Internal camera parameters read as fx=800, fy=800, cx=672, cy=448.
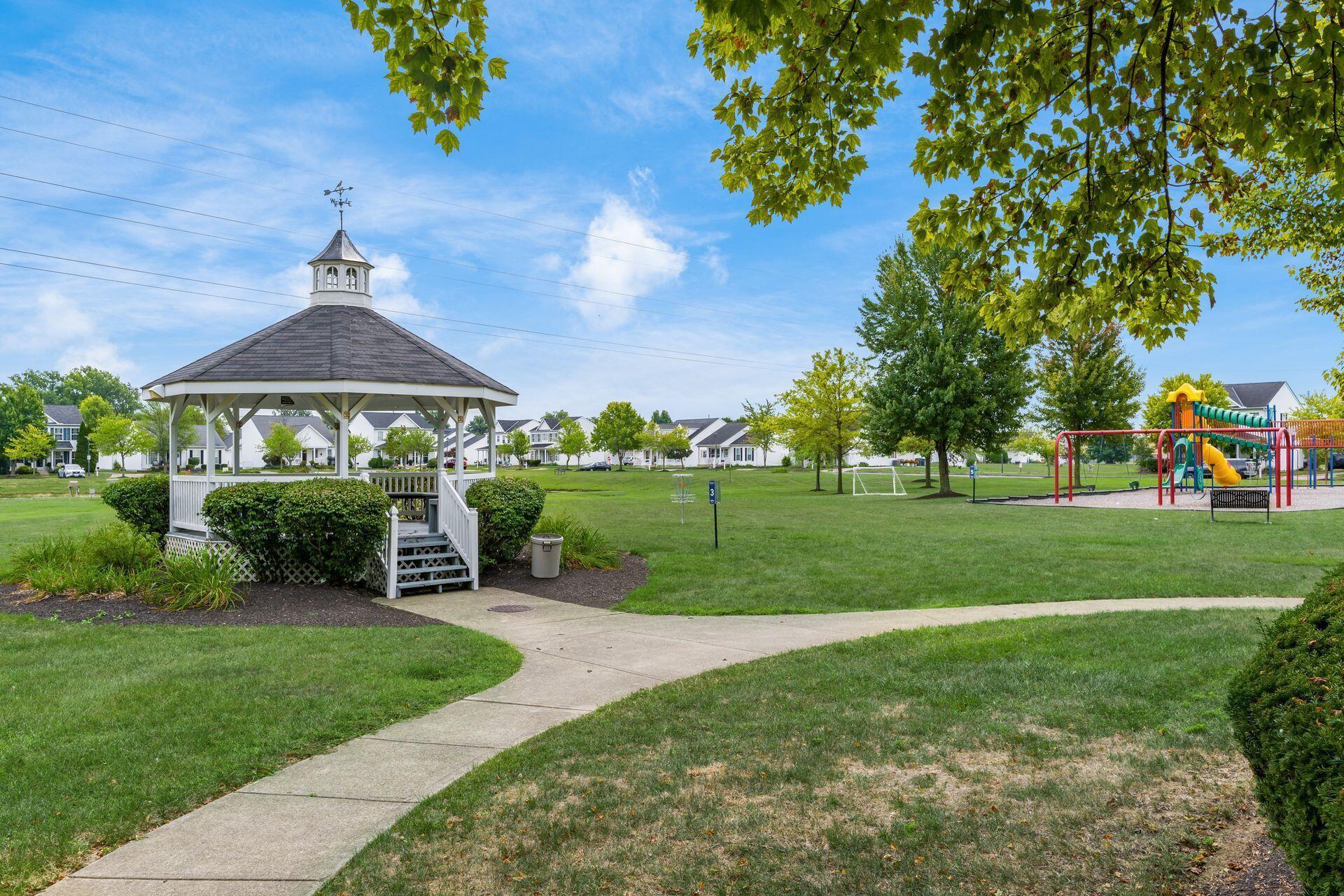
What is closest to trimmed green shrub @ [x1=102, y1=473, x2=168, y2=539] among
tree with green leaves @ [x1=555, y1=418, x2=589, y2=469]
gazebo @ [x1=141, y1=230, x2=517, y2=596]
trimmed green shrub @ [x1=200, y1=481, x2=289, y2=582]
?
gazebo @ [x1=141, y1=230, x2=517, y2=596]

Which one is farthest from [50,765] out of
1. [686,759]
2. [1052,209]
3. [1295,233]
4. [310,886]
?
[1295,233]

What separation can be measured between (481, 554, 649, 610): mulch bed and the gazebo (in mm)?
772

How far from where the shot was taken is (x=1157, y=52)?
16.9 ft

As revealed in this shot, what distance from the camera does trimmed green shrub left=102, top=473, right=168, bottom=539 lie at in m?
15.3

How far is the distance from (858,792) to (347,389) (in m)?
11.4

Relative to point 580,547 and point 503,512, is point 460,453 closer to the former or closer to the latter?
point 503,512

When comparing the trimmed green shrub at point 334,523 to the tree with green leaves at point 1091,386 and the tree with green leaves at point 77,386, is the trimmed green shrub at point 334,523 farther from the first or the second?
the tree with green leaves at point 77,386

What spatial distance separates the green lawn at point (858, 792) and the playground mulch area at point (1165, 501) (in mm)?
22012

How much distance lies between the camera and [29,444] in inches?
→ 2662

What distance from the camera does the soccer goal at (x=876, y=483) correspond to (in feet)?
143

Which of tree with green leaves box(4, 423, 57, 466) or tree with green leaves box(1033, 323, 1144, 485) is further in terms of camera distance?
tree with green leaves box(4, 423, 57, 466)

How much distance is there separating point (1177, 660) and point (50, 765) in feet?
28.9

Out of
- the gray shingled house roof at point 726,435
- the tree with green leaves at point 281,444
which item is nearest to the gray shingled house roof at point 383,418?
the tree with green leaves at point 281,444

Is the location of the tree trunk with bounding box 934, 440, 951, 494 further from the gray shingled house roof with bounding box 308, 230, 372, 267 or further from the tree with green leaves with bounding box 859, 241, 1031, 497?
the gray shingled house roof with bounding box 308, 230, 372, 267
